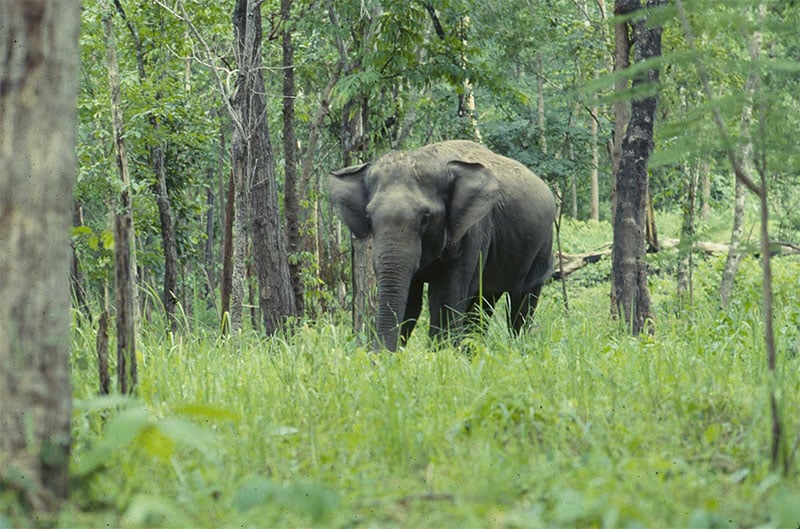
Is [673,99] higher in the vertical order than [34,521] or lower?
higher

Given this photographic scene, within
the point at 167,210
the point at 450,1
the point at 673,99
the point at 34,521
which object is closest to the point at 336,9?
the point at 450,1

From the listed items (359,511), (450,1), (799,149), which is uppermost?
(450,1)

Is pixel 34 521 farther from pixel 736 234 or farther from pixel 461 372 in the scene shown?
pixel 736 234

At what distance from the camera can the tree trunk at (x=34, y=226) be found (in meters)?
3.38

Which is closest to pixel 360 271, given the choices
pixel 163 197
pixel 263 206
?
pixel 263 206

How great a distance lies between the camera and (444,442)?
4012 mm

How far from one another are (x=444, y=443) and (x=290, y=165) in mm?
11289

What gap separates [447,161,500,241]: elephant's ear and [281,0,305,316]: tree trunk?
5.82m

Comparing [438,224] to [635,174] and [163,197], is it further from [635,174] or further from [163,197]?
[163,197]

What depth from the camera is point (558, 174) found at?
1916 centimetres

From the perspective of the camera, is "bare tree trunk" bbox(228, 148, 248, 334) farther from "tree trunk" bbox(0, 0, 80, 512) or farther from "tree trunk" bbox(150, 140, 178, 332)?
"tree trunk" bbox(0, 0, 80, 512)

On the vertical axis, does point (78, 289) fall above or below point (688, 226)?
below

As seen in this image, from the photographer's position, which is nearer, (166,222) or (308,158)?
(308,158)

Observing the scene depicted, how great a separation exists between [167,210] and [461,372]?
45.1 feet
